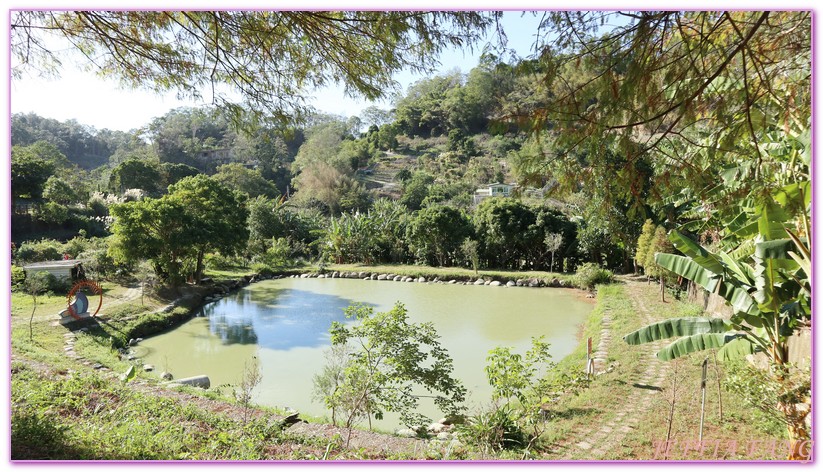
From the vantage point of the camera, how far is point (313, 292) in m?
10.9

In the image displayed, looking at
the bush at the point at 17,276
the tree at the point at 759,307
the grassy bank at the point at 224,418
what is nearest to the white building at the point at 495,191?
the grassy bank at the point at 224,418

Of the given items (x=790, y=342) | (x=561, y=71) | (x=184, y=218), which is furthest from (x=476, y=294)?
(x=561, y=71)

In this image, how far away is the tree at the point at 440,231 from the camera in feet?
42.8

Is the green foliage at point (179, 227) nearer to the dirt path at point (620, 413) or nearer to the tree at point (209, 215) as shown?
the tree at point (209, 215)

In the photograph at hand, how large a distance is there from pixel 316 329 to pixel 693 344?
5.30 m

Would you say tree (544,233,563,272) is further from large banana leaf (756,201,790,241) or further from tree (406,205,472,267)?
large banana leaf (756,201,790,241)

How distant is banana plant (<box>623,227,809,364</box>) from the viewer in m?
3.01

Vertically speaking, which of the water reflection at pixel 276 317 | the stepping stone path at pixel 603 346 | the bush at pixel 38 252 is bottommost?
the water reflection at pixel 276 317

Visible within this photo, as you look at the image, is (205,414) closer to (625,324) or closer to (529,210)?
(625,324)

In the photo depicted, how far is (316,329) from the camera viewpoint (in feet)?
24.4

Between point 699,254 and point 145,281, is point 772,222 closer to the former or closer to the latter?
point 699,254

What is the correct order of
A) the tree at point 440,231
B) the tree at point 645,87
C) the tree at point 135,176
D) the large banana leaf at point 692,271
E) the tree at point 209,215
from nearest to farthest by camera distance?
the tree at point 645,87 → the large banana leaf at point 692,271 → the tree at point 209,215 → the tree at point 440,231 → the tree at point 135,176

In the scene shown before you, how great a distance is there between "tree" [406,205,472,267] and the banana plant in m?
9.31

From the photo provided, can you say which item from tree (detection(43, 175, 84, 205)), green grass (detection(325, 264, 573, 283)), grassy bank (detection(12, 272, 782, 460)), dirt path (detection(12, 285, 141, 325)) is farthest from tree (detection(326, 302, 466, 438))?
tree (detection(43, 175, 84, 205))
